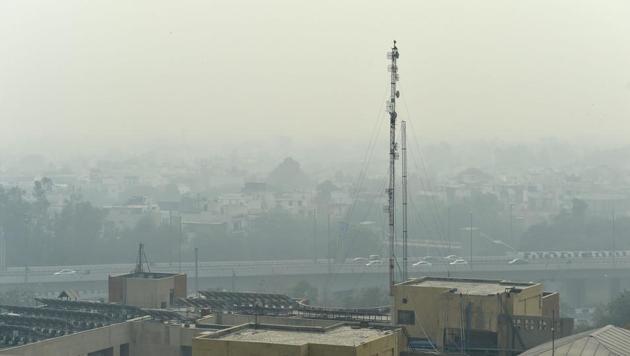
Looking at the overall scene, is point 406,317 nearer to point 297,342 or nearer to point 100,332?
point 100,332

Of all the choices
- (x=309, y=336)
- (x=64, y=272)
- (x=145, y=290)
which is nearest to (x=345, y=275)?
(x=64, y=272)

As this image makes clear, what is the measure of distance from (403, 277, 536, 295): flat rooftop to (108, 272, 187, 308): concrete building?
4.38 m

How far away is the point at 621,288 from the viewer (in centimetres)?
3959

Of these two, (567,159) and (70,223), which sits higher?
(567,159)

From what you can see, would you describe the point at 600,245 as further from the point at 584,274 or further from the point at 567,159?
the point at 567,159

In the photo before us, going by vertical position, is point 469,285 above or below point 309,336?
above

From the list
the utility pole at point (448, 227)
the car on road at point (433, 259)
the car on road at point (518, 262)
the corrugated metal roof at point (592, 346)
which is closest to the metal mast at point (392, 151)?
the corrugated metal roof at point (592, 346)

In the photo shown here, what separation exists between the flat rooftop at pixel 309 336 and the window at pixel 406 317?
258 centimetres

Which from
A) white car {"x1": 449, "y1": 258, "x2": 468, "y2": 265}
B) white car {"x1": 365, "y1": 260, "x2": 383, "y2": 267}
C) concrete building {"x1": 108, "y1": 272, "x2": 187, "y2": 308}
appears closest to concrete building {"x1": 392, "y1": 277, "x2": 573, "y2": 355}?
concrete building {"x1": 108, "y1": 272, "x2": 187, "y2": 308}

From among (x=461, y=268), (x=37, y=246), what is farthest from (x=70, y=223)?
(x=461, y=268)

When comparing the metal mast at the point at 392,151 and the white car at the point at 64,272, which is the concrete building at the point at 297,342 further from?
the white car at the point at 64,272

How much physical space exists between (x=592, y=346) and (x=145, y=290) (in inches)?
325

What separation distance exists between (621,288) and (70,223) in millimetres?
21416

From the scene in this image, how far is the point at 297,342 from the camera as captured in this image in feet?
33.1
